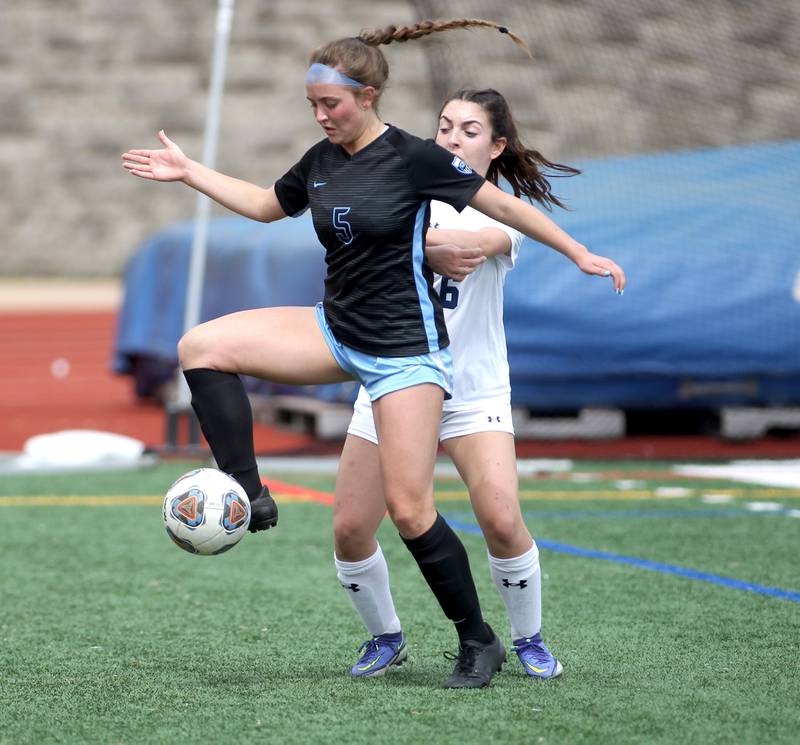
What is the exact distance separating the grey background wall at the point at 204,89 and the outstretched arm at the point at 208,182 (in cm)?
1992

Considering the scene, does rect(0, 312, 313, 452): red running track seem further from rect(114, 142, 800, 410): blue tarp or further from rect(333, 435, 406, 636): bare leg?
rect(333, 435, 406, 636): bare leg

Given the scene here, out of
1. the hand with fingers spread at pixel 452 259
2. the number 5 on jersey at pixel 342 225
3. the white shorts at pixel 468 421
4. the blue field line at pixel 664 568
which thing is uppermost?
the number 5 on jersey at pixel 342 225

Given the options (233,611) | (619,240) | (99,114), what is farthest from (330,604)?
(99,114)

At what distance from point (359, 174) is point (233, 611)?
215 centimetres

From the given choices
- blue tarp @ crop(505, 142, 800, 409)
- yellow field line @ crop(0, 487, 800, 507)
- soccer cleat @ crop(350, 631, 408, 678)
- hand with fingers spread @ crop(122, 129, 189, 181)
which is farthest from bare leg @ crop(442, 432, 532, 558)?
blue tarp @ crop(505, 142, 800, 409)

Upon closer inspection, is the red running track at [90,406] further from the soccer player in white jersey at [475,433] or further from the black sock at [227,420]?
the black sock at [227,420]

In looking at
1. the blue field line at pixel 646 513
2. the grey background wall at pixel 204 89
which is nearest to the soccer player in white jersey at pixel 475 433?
the blue field line at pixel 646 513

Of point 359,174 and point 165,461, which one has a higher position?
point 359,174

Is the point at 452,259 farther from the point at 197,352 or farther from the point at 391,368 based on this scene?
the point at 197,352

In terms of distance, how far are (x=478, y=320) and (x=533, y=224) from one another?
1.52ft

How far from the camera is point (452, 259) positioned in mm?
3977

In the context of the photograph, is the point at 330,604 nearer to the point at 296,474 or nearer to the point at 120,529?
the point at 120,529

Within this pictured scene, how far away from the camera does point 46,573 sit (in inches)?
242

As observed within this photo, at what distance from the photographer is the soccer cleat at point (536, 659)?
420 cm
